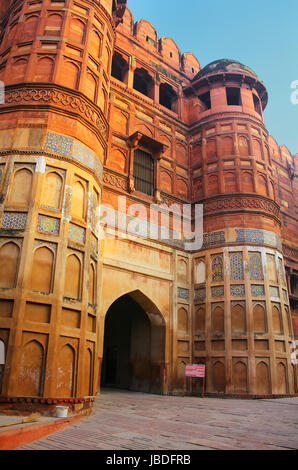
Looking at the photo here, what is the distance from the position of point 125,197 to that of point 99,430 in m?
8.66

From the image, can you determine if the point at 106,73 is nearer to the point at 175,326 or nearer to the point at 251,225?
the point at 251,225

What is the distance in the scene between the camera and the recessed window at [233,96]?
17.7m

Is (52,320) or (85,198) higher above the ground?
(85,198)

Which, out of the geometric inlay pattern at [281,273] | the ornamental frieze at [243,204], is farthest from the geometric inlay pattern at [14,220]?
the geometric inlay pattern at [281,273]

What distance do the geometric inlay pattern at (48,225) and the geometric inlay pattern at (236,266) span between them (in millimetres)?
7618

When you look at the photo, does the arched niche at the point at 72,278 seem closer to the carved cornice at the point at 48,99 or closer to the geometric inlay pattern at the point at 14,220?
the geometric inlay pattern at the point at 14,220

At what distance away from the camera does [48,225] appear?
26.7 feet

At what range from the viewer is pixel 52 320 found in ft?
24.4

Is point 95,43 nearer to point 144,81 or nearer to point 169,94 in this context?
point 144,81

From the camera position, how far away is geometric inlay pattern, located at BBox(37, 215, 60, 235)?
26.3 ft

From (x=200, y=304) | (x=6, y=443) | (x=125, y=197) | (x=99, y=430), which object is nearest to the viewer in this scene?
(x=6, y=443)

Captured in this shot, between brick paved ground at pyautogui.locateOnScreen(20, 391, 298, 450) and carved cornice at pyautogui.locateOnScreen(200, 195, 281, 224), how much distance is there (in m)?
8.19

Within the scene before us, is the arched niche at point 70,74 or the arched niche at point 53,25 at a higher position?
the arched niche at point 53,25
